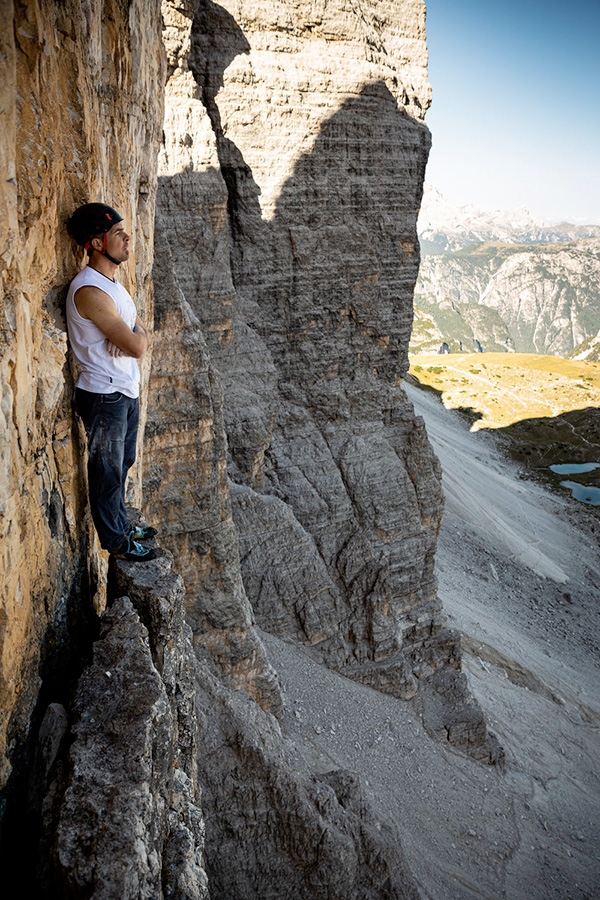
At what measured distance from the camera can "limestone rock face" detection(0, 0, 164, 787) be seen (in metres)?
3.54

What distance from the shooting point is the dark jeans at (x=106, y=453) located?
4970mm

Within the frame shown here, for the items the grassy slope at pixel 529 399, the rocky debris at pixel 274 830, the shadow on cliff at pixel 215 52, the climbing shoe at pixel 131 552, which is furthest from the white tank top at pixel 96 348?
the grassy slope at pixel 529 399

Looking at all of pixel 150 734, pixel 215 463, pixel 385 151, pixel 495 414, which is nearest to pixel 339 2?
pixel 385 151

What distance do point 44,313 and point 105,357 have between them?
0.60 metres

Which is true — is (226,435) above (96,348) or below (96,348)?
below

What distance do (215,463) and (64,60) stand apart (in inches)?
327

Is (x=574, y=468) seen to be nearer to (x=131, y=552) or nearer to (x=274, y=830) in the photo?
(x=274, y=830)

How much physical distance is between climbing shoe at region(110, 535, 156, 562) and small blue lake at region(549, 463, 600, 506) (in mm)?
43945

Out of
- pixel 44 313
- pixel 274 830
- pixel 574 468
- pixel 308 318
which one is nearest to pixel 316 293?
pixel 308 318

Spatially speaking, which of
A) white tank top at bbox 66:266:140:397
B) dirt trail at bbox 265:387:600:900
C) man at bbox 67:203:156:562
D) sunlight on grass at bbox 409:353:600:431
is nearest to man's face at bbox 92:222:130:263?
man at bbox 67:203:156:562

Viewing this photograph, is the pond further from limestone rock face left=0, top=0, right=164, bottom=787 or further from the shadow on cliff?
limestone rock face left=0, top=0, right=164, bottom=787

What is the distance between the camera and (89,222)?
15.4 feet

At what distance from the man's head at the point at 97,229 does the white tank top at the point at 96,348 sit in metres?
0.18

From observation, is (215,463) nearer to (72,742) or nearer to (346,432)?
(346,432)
